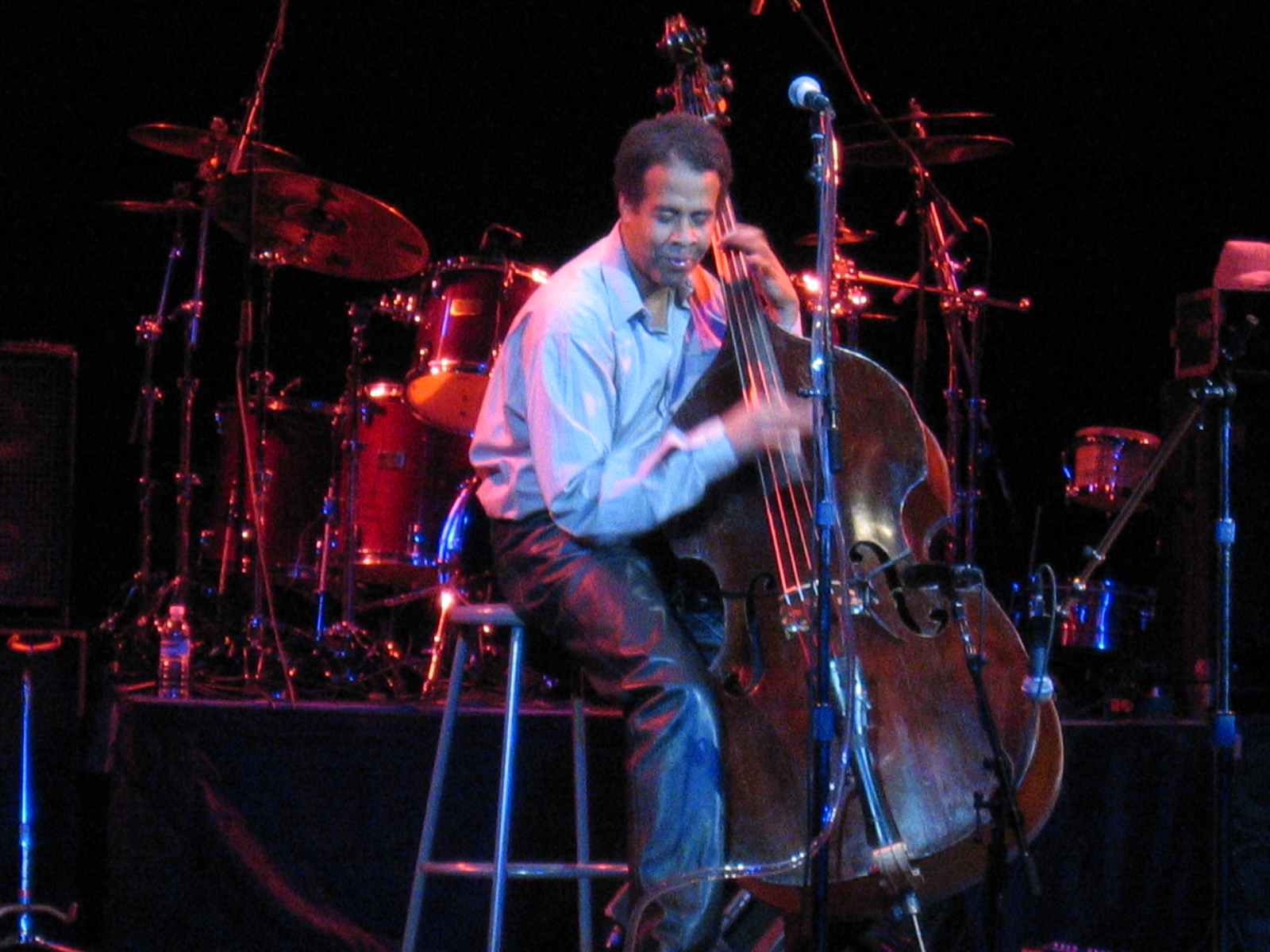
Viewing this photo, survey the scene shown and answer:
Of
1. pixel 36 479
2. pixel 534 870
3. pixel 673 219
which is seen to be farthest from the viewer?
pixel 36 479

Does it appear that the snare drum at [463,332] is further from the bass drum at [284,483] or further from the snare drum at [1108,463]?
the snare drum at [1108,463]

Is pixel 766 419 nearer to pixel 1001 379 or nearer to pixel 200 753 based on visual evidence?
pixel 200 753

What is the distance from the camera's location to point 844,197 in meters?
7.10

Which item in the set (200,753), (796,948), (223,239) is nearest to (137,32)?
(223,239)

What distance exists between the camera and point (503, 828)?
2773 millimetres

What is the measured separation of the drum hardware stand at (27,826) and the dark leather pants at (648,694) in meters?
1.79

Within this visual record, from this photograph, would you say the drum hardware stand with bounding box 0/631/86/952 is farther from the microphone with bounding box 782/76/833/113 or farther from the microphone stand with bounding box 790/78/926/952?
the microphone with bounding box 782/76/833/113

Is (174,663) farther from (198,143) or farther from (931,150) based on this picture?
A: (931,150)

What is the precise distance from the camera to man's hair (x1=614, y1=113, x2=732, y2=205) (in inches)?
105

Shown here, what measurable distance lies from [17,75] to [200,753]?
159 inches

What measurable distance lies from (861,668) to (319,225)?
334cm

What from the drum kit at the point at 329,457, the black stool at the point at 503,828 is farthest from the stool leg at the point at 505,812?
the drum kit at the point at 329,457

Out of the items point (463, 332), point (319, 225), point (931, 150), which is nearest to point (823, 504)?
point (319, 225)

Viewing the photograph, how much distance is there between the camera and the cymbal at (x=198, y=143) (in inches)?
202
